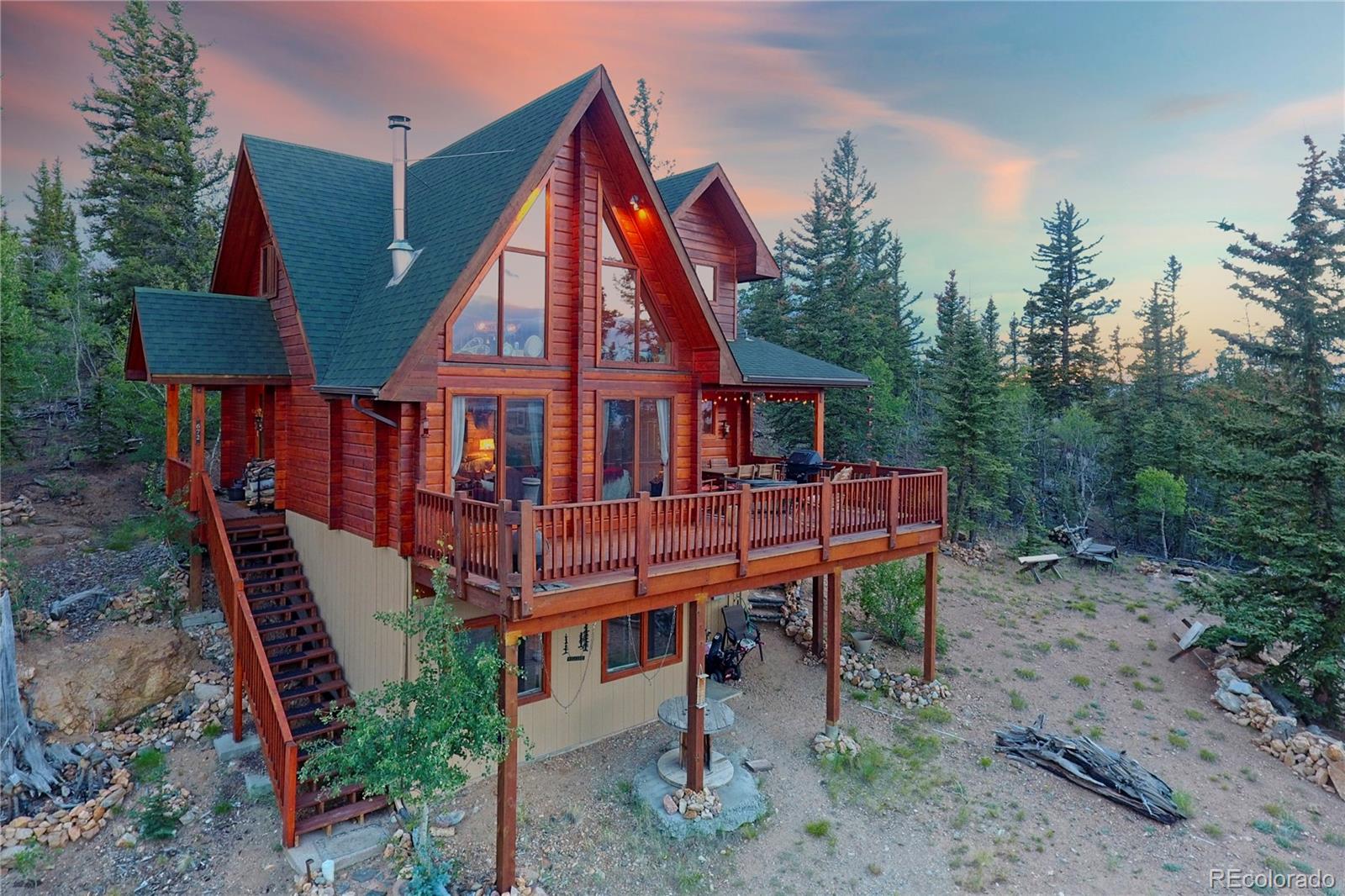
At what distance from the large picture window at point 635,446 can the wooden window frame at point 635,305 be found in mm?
554

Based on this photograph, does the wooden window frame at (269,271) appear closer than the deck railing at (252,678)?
No

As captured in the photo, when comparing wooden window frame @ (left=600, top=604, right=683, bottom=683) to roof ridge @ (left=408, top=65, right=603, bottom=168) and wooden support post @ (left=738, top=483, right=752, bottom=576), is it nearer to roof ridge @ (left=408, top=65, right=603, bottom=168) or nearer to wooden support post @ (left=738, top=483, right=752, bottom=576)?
wooden support post @ (left=738, top=483, right=752, bottom=576)

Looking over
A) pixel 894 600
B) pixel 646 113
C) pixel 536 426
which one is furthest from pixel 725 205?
pixel 646 113

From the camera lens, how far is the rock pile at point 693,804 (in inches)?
318

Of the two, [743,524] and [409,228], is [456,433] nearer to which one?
[743,524]

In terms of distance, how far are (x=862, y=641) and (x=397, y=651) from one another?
8888 millimetres

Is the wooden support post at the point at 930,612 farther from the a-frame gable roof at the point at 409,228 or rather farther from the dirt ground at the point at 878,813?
the a-frame gable roof at the point at 409,228

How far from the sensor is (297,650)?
33.0 feet

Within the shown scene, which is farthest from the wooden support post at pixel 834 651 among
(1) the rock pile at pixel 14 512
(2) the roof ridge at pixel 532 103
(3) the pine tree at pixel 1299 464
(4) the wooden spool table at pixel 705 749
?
(1) the rock pile at pixel 14 512

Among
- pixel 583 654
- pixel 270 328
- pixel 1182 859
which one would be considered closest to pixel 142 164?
pixel 270 328

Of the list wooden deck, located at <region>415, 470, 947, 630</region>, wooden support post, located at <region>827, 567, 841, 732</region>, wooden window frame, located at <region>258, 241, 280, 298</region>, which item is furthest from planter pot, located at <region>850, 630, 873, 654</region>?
wooden window frame, located at <region>258, 241, 280, 298</region>

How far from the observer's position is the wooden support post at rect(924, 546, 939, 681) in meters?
11.5

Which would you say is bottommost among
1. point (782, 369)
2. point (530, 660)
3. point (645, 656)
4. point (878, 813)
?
point (878, 813)

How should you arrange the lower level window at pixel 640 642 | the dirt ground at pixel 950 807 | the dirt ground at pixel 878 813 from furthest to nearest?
the lower level window at pixel 640 642 < the dirt ground at pixel 950 807 < the dirt ground at pixel 878 813
